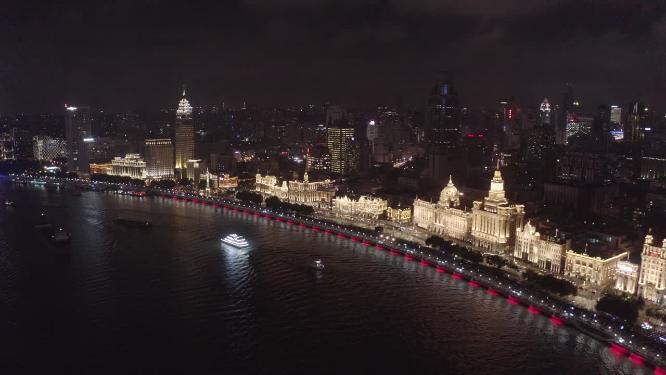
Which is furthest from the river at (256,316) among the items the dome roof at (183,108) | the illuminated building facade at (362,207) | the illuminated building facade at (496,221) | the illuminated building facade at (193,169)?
the dome roof at (183,108)

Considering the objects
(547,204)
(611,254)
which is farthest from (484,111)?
(611,254)

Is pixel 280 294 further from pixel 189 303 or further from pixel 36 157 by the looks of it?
pixel 36 157

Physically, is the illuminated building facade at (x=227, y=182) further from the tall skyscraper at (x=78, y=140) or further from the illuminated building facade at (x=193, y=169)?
the tall skyscraper at (x=78, y=140)

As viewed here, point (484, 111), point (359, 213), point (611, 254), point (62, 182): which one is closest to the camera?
point (611, 254)

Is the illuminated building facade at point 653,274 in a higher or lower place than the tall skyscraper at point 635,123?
lower

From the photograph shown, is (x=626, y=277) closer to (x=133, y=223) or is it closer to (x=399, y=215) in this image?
(x=399, y=215)
